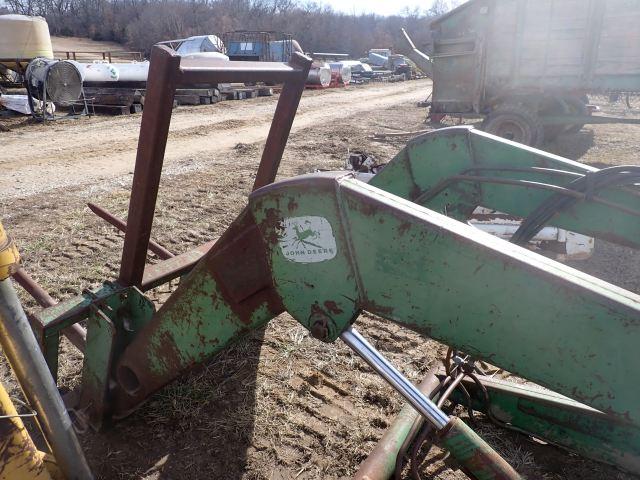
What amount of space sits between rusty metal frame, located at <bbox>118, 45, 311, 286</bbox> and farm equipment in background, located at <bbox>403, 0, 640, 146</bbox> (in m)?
7.63

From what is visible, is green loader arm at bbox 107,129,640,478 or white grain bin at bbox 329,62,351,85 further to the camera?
white grain bin at bbox 329,62,351,85

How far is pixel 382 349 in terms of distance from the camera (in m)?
3.34


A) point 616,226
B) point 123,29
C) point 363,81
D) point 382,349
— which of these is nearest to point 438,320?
point 616,226

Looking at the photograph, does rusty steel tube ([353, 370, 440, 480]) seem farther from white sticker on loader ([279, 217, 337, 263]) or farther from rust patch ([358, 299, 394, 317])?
white sticker on loader ([279, 217, 337, 263])

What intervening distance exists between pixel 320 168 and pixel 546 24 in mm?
4711

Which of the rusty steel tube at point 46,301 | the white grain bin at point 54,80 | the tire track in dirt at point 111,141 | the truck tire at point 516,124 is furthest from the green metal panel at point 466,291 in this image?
the white grain bin at point 54,80

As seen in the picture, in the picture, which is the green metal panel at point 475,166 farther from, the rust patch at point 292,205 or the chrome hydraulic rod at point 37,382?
the chrome hydraulic rod at point 37,382

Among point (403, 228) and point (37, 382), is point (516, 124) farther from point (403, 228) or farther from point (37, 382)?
point (37, 382)

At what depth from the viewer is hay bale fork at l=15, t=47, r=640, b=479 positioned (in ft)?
3.91

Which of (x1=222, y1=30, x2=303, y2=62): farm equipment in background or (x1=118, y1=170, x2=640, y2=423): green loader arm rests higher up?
(x1=222, y1=30, x2=303, y2=62): farm equipment in background

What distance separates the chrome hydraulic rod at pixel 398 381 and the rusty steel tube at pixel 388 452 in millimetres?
572

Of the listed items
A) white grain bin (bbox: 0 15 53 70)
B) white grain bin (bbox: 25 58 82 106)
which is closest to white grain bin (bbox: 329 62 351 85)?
white grain bin (bbox: 0 15 53 70)

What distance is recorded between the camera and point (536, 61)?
8930mm

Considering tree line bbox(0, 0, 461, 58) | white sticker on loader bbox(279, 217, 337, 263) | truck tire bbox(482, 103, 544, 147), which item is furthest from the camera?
tree line bbox(0, 0, 461, 58)
